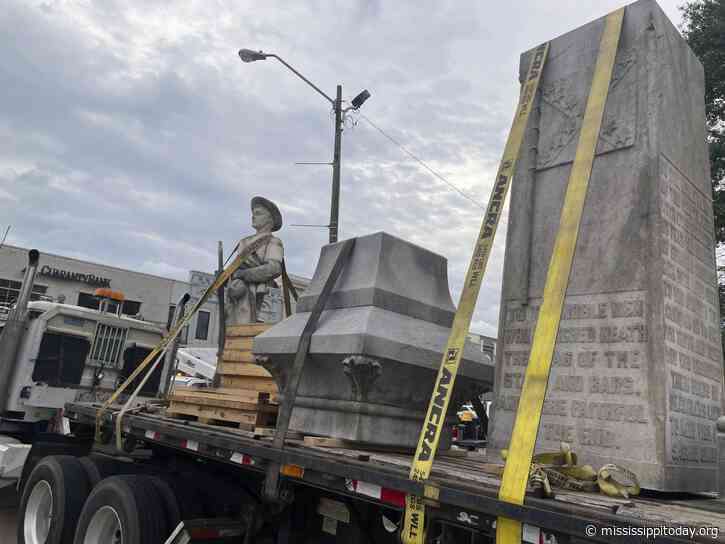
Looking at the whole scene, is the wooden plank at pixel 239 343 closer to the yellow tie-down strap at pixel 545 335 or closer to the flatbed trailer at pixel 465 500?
the flatbed trailer at pixel 465 500

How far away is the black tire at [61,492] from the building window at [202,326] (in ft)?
97.6

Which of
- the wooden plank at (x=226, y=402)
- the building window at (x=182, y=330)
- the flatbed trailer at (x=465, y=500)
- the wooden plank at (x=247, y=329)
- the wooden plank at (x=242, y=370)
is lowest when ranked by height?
the flatbed trailer at (x=465, y=500)

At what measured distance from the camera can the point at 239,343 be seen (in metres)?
6.76

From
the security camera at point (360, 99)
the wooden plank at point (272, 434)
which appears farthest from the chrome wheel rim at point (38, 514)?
the security camera at point (360, 99)

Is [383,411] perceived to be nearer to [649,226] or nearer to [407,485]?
[407,485]

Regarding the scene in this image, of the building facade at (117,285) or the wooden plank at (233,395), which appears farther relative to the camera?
the building facade at (117,285)

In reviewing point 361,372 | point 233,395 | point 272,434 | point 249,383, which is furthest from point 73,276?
point 361,372

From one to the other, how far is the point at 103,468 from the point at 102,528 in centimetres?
107

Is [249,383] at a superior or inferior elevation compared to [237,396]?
superior

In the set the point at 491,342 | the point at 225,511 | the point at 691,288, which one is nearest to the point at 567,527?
the point at 691,288

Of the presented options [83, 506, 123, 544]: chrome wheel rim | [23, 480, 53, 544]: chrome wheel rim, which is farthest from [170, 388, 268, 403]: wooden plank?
[23, 480, 53, 544]: chrome wheel rim

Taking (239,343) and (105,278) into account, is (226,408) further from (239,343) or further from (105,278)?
(105,278)

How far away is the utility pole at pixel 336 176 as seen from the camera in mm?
12062

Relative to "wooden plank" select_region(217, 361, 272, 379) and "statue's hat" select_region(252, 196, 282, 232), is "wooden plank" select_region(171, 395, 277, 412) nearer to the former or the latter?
"wooden plank" select_region(217, 361, 272, 379)
